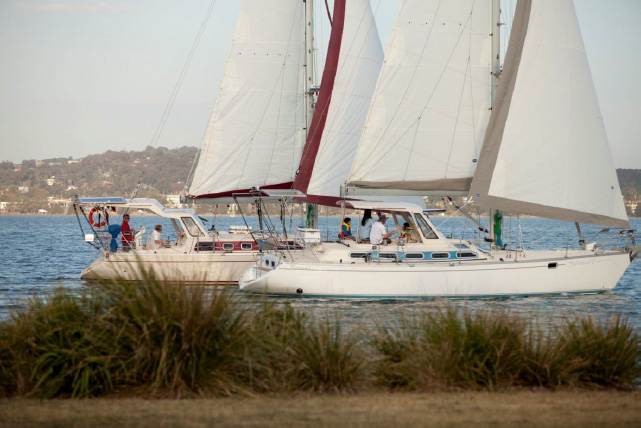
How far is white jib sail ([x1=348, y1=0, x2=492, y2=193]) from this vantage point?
23.5 m

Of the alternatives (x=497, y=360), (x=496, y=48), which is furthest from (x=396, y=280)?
(x=497, y=360)

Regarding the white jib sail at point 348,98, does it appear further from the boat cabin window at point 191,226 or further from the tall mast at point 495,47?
the tall mast at point 495,47

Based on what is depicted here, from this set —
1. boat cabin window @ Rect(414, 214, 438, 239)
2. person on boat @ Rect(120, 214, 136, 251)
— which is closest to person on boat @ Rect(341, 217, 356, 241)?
boat cabin window @ Rect(414, 214, 438, 239)

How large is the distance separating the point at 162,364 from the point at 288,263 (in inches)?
527

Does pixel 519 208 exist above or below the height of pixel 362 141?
below

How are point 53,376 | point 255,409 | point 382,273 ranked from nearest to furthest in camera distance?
point 255,409 → point 53,376 → point 382,273

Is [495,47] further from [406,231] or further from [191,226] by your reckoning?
[191,226]

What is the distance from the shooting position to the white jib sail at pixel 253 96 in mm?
31234

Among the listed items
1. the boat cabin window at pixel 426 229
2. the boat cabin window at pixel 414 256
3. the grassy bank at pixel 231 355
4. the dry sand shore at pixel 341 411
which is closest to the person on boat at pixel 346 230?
the boat cabin window at pixel 426 229

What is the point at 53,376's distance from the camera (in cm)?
926

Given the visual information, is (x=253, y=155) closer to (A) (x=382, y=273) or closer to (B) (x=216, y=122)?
(B) (x=216, y=122)

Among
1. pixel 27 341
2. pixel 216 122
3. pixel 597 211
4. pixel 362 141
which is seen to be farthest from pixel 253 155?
pixel 27 341

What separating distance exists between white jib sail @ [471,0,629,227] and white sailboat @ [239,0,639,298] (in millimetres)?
26

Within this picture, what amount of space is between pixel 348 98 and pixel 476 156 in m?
5.48
